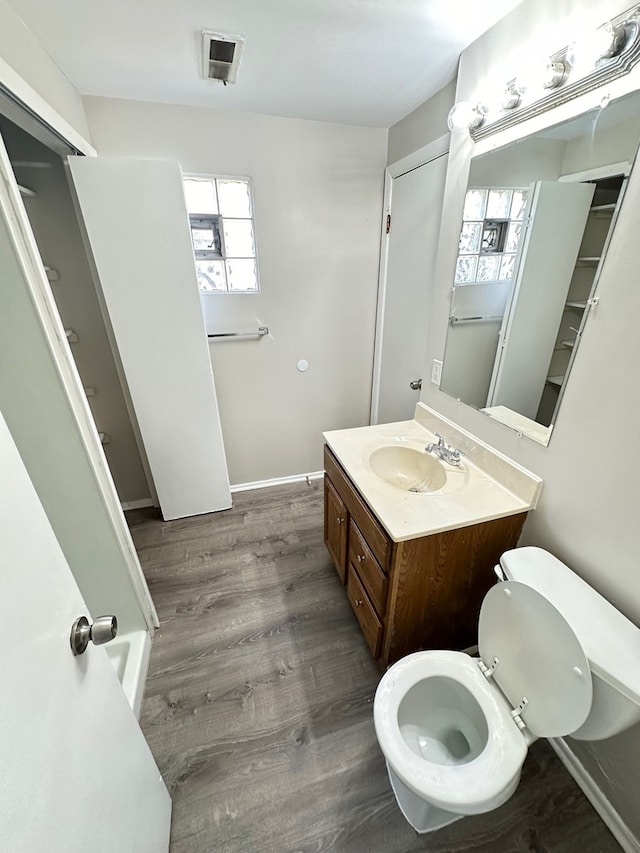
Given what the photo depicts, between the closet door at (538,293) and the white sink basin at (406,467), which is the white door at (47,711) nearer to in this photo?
the white sink basin at (406,467)

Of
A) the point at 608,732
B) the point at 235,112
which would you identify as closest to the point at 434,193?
the point at 235,112

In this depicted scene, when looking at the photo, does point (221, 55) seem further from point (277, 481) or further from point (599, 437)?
point (277, 481)

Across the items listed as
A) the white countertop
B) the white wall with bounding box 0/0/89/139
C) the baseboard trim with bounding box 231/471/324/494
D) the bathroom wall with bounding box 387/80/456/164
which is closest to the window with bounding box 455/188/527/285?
the bathroom wall with bounding box 387/80/456/164

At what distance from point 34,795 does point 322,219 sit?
2.45 meters

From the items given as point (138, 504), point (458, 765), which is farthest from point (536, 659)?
point (138, 504)

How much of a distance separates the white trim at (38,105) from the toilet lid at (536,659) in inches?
85.9

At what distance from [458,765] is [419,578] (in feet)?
1.55

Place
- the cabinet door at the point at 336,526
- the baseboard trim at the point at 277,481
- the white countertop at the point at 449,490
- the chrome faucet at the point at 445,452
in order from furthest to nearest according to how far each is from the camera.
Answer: the baseboard trim at the point at 277,481
the cabinet door at the point at 336,526
the chrome faucet at the point at 445,452
the white countertop at the point at 449,490

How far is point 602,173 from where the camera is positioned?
0.94 meters

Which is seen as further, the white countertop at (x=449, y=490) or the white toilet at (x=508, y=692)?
the white countertop at (x=449, y=490)

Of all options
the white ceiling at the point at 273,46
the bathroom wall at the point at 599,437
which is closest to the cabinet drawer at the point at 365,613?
the bathroom wall at the point at 599,437

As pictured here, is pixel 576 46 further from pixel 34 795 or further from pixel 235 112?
pixel 34 795

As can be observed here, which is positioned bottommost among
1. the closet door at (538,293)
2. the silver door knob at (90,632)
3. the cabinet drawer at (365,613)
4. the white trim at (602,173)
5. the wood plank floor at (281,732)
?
the wood plank floor at (281,732)

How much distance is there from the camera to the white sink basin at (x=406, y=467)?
154 cm
